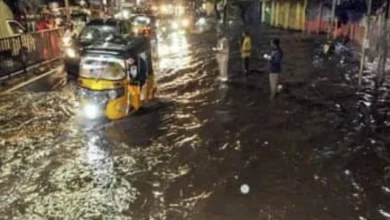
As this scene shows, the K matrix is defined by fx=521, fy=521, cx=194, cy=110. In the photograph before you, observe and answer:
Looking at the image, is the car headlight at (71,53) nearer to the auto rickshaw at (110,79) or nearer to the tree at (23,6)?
the auto rickshaw at (110,79)

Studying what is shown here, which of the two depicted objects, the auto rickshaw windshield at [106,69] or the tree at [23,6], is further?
the tree at [23,6]

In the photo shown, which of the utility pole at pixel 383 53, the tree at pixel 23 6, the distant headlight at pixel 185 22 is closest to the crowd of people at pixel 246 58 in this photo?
the utility pole at pixel 383 53

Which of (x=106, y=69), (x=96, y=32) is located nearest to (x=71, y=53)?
(x=96, y=32)

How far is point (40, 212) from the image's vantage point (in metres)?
8.98

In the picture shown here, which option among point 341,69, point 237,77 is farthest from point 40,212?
point 341,69

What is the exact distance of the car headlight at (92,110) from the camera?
46.6 feet

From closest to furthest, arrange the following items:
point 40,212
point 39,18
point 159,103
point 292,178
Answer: point 40,212 < point 292,178 < point 159,103 < point 39,18

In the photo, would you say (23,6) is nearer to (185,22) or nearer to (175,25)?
(175,25)

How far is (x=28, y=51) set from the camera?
22.6 meters

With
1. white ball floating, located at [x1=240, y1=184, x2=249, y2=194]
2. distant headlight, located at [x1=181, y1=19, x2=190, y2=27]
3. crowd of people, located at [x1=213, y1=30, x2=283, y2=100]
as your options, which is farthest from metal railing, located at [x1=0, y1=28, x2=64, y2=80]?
distant headlight, located at [x1=181, y1=19, x2=190, y2=27]

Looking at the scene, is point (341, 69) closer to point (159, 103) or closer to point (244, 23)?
point (159, 103)

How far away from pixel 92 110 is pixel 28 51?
9.72 metres

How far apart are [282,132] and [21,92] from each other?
9.60 meters

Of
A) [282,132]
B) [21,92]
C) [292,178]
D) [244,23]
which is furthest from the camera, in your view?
[244,23]
